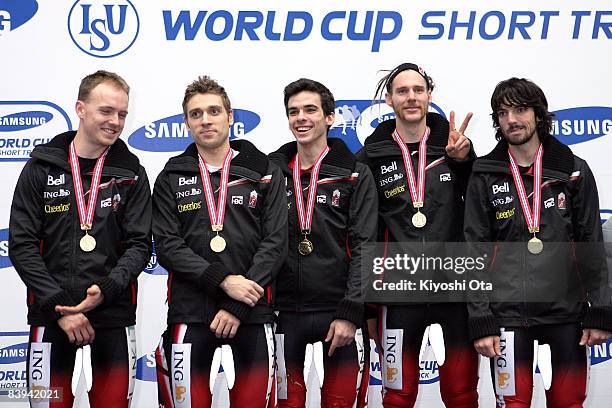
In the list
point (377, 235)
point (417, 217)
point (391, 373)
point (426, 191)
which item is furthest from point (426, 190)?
point (391, 373)

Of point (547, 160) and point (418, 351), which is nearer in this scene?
point (547, 160)

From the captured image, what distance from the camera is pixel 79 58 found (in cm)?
451

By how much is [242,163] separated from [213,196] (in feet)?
0.69

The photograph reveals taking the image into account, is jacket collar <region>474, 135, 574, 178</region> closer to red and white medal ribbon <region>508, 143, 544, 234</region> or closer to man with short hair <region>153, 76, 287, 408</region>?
red and white medal ribbon <region>508, 143, 544, 234</region>

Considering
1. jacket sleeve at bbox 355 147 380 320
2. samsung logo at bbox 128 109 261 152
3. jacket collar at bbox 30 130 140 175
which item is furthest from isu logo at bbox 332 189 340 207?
samsung logo at bbox 128 109 261 152

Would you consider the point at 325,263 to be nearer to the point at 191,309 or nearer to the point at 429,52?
the point at 191,309

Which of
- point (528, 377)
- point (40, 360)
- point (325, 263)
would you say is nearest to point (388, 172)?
point (325, 263)

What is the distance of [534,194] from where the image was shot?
10.5ft

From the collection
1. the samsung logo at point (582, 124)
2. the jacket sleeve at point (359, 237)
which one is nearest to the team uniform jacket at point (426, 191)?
the jacket sleeve at point (359, 237)

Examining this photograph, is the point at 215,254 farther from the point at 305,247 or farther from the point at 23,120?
the point at 23,120

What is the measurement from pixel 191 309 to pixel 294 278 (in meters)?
0.50

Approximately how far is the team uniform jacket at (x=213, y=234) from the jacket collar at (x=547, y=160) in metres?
0.92

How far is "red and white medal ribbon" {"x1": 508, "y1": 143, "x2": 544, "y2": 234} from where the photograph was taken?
10.4 feet

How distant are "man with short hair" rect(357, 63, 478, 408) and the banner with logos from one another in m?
1.01
